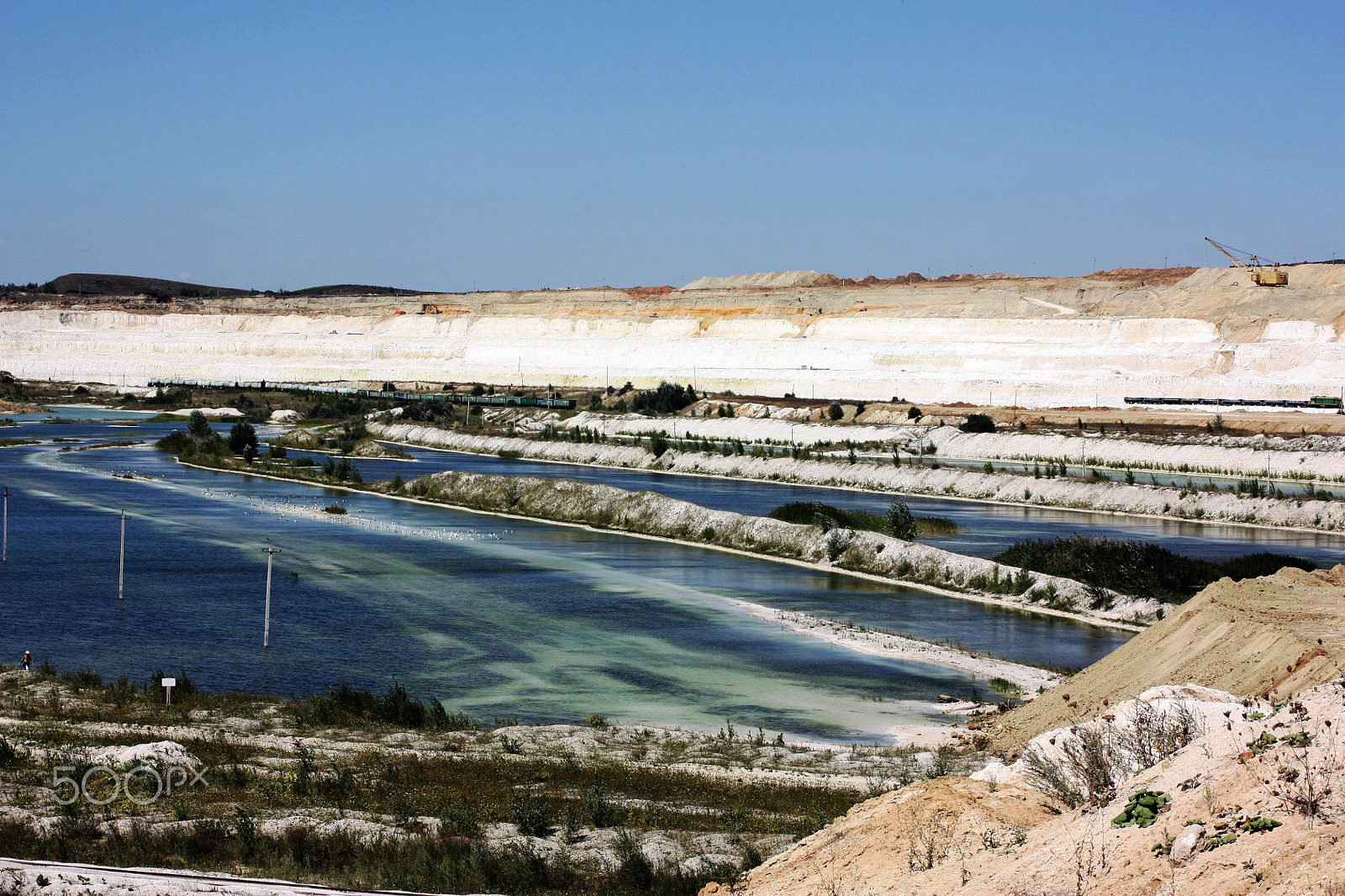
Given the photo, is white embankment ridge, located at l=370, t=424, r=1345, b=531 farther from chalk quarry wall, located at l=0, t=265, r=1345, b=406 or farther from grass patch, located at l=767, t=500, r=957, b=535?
chalk quarry wall, located at l=0, t=265, r=1345, b=406

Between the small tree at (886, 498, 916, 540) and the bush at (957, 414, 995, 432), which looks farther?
the bush at (957, 414, 995, 432)

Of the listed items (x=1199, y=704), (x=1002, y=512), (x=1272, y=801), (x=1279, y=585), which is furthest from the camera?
(x=1002, y=512)

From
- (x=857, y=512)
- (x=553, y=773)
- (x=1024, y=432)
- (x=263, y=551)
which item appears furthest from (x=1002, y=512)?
(x=553, y=773)

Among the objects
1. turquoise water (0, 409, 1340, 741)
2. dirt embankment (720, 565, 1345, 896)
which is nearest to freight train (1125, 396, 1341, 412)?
turquoise water (0, 409, 1340, 741)

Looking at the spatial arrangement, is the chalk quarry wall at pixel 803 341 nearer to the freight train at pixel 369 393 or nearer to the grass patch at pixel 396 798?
the freight train at pixel 369 393

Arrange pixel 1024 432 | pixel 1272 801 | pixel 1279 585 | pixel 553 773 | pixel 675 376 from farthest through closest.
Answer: pixel 675 376 < pixel 1024 432 < pixel 1279 585 < pixel 553 773 < pixel 1272 801

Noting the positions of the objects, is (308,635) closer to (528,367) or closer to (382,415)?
(382,415)

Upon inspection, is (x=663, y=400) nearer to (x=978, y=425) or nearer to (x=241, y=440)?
(x=978, y=425)
